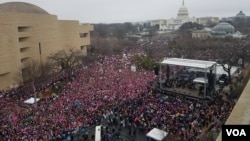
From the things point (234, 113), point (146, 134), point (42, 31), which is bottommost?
point (146, 134)

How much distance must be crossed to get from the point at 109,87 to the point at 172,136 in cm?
1139

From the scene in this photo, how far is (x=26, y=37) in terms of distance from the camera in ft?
115

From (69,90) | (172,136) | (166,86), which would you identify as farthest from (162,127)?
(69,90)

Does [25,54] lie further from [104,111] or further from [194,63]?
[194,63]

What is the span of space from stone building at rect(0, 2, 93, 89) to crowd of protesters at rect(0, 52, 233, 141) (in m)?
4.26

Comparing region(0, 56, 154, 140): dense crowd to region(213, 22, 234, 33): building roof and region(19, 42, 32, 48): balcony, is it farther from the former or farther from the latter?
region(213, 22, 234, 33): building roof

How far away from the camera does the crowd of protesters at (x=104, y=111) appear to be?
1761 cm

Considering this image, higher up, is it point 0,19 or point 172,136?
point 0,19

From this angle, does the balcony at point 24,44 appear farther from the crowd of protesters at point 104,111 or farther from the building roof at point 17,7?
the crowd of protesters at point 104,111

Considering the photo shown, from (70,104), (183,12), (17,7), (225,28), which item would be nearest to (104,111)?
(70,104)

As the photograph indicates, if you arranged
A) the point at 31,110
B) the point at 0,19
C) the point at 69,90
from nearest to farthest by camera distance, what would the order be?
the point at 31,110
the point at 69,90
the point at 0,19

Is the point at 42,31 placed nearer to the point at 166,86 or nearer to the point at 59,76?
the point at 59,76

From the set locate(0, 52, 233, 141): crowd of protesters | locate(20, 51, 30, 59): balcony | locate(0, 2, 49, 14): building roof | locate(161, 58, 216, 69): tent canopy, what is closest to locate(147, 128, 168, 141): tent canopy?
locate(0, 52, 233, 141): crowd of protesters

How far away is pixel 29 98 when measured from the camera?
25.3 m
